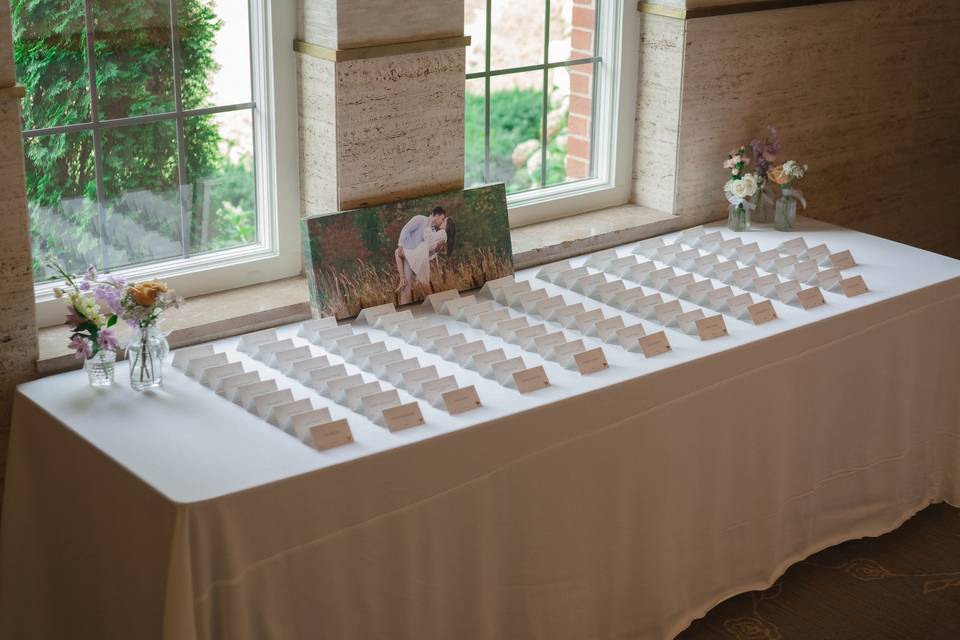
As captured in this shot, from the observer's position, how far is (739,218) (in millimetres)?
4113

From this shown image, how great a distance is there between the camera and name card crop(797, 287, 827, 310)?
3.43 metres

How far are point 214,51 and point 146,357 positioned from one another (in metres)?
0.93

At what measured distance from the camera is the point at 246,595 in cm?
237

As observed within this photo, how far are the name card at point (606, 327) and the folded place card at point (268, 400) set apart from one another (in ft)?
2.95

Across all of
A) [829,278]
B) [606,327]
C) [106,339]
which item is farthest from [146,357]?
[829,278]

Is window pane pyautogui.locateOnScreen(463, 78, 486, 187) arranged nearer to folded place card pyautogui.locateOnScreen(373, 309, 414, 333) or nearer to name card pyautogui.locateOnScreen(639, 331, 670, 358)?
folded place card pyautogui.locateOnScreen(373, 309, 414, 333)

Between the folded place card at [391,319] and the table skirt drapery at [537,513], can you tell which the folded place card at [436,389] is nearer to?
the table skirt drapery at [537,513]

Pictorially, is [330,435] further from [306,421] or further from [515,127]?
[515,127]

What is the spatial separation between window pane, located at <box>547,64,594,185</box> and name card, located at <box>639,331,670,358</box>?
116 cm

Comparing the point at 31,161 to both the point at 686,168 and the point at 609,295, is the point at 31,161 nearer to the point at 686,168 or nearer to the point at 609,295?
the point at 609,295

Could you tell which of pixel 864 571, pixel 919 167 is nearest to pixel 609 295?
pixel 864 571

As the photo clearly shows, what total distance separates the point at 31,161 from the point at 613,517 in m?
1.69

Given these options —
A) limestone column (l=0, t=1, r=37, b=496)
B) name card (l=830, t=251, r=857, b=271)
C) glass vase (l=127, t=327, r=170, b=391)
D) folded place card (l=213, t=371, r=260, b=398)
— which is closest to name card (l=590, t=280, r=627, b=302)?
name card (l=830, t=251, r=857, b=271)

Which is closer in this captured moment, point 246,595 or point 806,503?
point 246,595
